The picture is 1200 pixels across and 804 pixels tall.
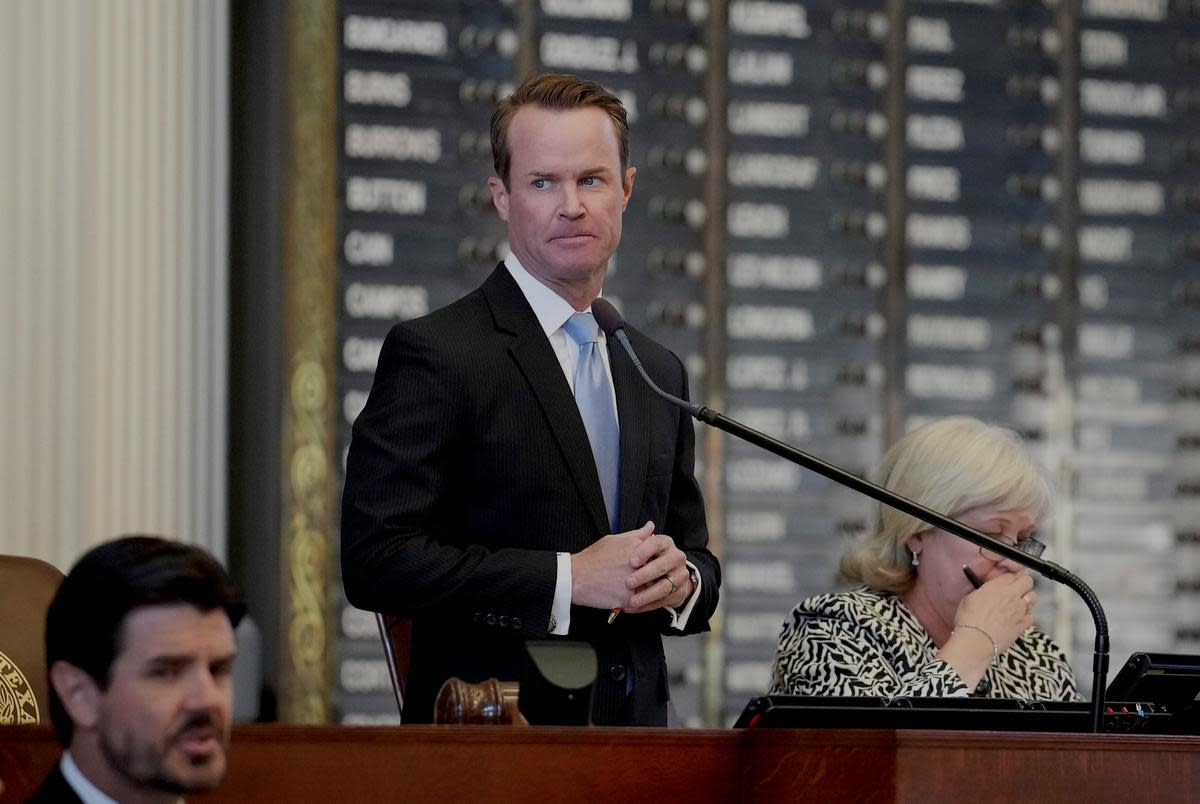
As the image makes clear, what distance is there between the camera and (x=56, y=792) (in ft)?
5.00

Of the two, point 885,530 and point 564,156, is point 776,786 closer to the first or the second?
point 564,156

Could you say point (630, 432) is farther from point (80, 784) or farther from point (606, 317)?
point (80, 784)

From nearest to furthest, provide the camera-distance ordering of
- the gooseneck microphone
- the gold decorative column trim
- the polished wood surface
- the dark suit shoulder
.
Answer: the polished wood surface < the gooseneck microphone < the dark suit shoulder < the gold decorative column trim

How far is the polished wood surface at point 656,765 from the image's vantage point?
184cm

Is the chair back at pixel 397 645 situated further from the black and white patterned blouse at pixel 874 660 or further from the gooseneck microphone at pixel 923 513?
the gooseneck microphone at pixel 923 513

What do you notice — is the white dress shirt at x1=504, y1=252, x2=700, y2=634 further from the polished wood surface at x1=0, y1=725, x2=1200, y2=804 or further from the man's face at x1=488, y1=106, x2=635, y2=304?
the polished wood surface at x1=0, y1=725, x2=1200, y2=804

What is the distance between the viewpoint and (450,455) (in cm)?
235

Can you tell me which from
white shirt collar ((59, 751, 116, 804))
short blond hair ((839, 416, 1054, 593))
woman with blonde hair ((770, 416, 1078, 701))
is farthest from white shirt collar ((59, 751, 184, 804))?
short blond hair ((839, 416, 1054, 593))

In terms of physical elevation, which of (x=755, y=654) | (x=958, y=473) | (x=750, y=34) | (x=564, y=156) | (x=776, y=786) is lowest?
(x=755, y=654)

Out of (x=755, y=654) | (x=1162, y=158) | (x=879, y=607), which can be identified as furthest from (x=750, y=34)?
(x=879, y=607)

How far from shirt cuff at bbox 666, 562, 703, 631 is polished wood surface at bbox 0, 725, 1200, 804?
1.20ft

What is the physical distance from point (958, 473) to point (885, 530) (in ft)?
0.53

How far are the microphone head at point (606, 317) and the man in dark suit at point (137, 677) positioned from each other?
811 millimetres

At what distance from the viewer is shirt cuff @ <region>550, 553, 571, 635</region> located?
7.35 feet
